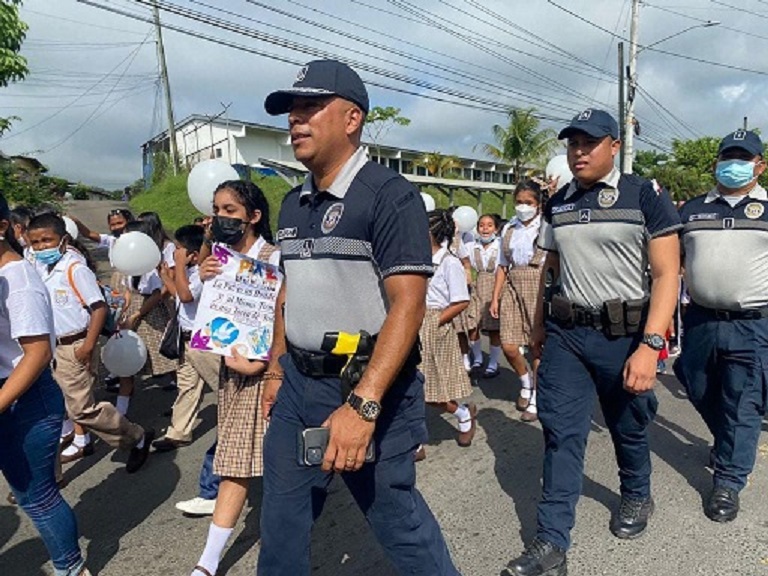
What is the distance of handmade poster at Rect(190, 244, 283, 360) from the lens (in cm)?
276

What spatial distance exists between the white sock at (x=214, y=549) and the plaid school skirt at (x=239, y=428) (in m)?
0.24

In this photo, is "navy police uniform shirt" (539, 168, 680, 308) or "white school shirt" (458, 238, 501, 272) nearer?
"navy police uniform shirt" (539, 168, 680, 308)

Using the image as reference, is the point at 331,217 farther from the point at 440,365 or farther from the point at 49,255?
the point at 49,255

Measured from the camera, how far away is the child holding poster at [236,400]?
2.73 meters

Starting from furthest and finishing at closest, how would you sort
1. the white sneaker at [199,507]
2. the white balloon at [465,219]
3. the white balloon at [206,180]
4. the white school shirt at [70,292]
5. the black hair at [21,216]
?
the white balloon at [465,219] → the black hair at [21,216] → the white balloon at [206,180] → the white school shirt at [70,292] → the white sneaker at [199,507]

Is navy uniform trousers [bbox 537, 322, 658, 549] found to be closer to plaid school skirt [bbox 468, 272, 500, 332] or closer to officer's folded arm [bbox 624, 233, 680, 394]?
officer's folded arm [bbox 624, 233, 680, 394]

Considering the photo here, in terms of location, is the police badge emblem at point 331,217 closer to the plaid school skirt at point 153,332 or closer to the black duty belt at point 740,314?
the black duty belt at point 740,314

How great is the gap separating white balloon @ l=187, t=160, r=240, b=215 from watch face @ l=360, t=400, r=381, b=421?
2826 mm

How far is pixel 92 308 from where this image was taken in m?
3.72

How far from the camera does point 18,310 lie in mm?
2230

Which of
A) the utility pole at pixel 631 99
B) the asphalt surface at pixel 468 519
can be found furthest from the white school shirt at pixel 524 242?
the utility pole at pixel 631 99

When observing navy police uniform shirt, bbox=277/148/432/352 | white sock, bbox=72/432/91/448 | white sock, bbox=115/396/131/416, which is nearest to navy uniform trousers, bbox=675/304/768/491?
navy police uniform shirt, bbox=277/148/432/352

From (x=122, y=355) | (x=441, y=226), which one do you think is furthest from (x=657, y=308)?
(x=122, y=355)

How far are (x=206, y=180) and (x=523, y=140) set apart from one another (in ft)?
88.2
